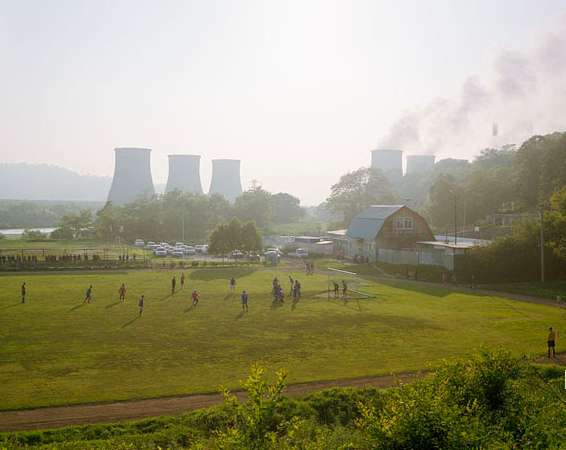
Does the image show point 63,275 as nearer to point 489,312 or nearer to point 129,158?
point 489,312

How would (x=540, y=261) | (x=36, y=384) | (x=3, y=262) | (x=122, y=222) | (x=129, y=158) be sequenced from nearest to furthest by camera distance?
(x=36, y=384)
(x=540, y=261)
(x=3, y=262)
(x=122, y=222)
(x=129, y=158)

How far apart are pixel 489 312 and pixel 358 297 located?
8.55 m

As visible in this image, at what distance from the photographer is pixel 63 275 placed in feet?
164

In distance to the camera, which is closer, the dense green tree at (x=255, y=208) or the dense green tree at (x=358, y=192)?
the dense green tree at (x=358, y=192)

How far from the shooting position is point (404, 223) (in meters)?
65.6

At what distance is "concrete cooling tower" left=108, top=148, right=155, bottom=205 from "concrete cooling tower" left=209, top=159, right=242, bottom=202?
805 inches

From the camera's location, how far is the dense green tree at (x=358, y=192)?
341ft

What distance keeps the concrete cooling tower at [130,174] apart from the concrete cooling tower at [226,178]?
67.1 feet

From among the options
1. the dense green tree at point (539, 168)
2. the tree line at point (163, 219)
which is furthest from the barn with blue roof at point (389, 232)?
the tree line at point (163, 219)

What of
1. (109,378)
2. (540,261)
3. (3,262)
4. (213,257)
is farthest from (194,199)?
(109,378)

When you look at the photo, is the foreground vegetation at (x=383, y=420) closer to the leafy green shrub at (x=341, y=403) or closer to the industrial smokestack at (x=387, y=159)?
the leafy green shrub at (x=341, y=403)

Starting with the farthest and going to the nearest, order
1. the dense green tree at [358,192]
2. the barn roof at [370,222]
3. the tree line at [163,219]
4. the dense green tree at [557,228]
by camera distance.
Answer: the dense green tree at [358,192]
the tree line at [163,219]
the barn roof at [370,222]
the dense green tree at [557,228]

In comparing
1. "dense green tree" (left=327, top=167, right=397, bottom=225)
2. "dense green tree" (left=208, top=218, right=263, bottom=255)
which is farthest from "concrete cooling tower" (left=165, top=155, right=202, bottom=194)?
"dense green tree" (left=208, top=218, right=263, bottom=255)

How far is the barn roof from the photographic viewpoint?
2537 inches
